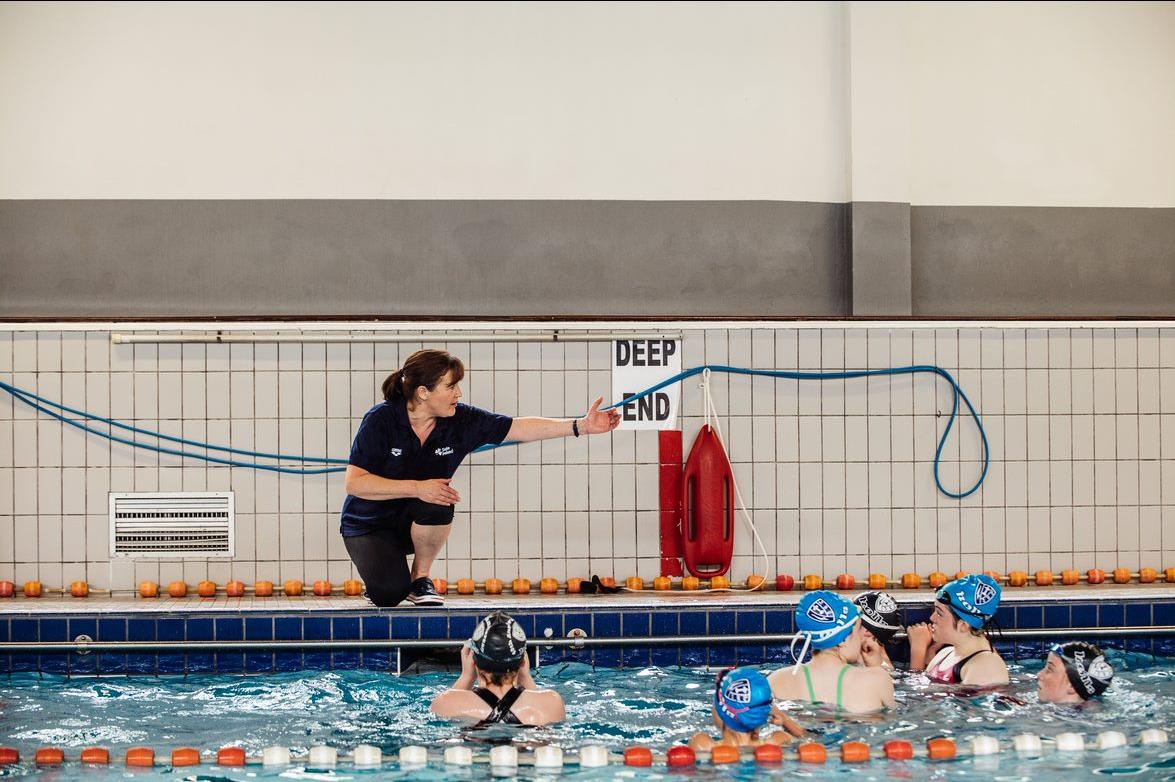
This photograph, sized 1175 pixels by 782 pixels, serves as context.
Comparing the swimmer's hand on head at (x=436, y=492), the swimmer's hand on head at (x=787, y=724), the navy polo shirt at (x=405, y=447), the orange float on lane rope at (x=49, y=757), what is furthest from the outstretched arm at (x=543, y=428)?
the orange float on lane rope at (x=49, y=757)

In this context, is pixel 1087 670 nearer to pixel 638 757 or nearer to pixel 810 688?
pixel 810 688

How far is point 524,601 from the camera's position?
7234 mm

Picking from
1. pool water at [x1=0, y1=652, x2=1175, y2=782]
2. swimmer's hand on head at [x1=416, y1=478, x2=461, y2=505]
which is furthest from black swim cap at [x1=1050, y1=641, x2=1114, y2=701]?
swimmer's hand on head at [x1=416, y1=478, x2=461, y2=505]

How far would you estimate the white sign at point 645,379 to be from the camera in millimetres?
7891

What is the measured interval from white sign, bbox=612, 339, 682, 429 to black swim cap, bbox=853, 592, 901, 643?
206 cm

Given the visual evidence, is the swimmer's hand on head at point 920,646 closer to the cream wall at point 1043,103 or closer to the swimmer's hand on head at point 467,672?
the swimmer's hand on head at point 467,672

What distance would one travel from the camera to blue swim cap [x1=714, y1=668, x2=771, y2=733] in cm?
447

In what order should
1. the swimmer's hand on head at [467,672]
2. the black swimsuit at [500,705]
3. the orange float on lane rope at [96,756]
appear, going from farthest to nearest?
the swimmer's hand on head at [467,672]
the black swimsuit at [500,705]
the orange float on lane rope at [96,756]

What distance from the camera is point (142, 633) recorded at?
22.3ft

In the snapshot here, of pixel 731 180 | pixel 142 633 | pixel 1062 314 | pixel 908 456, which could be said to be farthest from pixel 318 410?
pixel 1062 314

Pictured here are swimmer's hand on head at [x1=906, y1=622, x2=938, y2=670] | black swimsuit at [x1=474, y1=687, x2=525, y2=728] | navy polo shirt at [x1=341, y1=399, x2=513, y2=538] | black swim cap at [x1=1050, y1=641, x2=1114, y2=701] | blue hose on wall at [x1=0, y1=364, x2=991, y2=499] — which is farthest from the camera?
blue hose on wall at [x1=0, y1=364, x2=991, y2=499]

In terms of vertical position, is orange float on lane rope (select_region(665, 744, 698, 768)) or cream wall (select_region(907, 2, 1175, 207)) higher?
cream wall (select_region(907, 2, 1175, 207))

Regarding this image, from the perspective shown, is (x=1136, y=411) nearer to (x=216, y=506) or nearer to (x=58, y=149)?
(x=216, y=506)

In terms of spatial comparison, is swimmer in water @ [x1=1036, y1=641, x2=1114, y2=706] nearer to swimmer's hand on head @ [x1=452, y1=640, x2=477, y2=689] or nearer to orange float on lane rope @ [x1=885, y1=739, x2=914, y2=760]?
orange float on lane rope @ [x1=885, y1=739, x2=914, y2=760]
